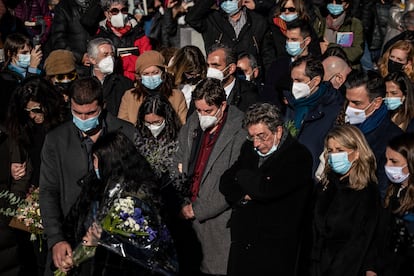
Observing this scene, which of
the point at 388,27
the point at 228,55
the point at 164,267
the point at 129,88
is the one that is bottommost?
the point at 388,27

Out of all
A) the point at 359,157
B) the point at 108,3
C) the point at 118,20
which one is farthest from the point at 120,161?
the point at 108,3

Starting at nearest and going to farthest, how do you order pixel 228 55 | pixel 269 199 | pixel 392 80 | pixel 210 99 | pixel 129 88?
pixel 269 199 < pixel 210 99 < pixel 392 80 < pixel 228 55 < pixel 129 88

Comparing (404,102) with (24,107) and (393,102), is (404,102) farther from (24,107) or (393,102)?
(24,107)

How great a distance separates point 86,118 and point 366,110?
8.51 ft

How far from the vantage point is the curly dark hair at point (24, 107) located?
27.0 feet

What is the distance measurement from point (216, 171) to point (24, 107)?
2.07 metres

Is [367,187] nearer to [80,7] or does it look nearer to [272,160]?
[272,160]

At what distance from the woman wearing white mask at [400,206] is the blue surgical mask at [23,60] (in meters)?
5.09

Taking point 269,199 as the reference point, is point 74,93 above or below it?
above

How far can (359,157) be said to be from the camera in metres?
7.14

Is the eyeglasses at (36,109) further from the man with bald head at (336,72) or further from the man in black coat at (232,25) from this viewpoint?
the man in black coat at (232,25)

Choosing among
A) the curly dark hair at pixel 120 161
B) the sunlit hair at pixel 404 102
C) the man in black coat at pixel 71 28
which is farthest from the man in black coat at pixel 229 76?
the man in black coat at pixel 71 28

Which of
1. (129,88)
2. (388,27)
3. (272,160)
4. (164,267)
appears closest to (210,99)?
(272,160)

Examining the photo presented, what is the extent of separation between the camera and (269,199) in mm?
6918
